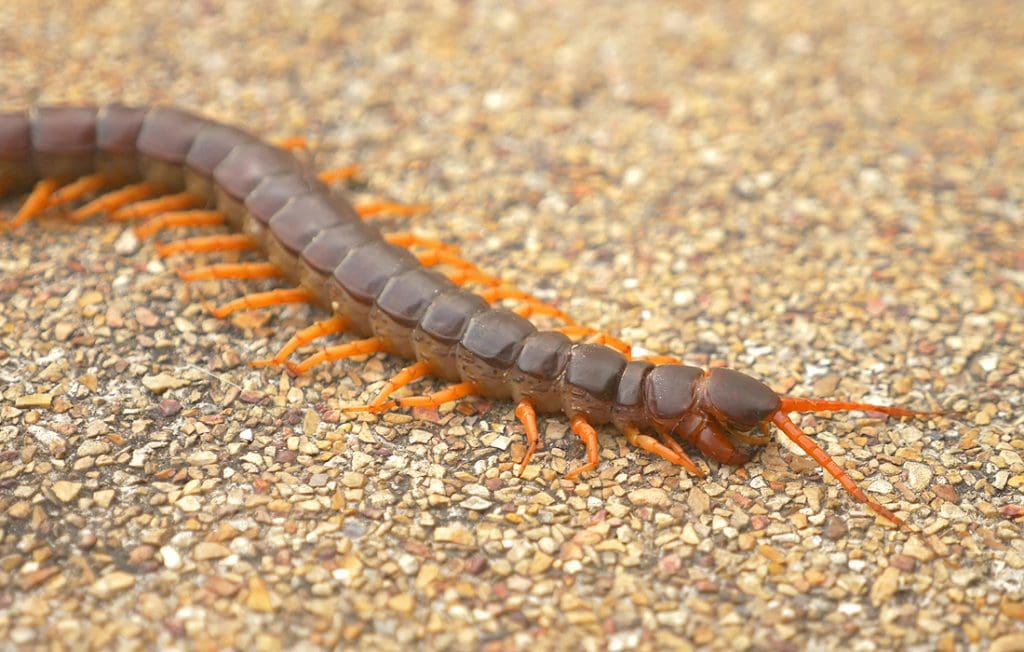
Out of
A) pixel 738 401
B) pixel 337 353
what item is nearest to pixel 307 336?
pixel 337 353

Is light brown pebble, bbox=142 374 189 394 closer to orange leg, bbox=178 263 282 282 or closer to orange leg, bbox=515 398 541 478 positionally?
orange leg, bbox=178 263 282 282

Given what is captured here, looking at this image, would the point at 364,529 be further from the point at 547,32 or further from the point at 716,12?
the point at 716,12

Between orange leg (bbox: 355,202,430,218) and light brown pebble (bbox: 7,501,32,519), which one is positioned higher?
orange leg (bbox: 355,202,430,218)

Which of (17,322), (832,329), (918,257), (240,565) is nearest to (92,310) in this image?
(17,322)

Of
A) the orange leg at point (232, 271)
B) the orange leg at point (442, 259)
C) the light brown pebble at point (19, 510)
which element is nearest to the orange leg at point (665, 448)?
the orange leg at point (442, 259)

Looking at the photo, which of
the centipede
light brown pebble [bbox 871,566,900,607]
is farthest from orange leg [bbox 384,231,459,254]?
light brown pebble [bbox 871,566,900,607]

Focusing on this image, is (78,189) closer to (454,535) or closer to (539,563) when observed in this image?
(454,535)
